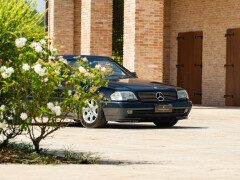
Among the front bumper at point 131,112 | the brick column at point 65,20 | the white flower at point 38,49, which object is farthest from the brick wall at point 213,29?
the white flower at point 38,49

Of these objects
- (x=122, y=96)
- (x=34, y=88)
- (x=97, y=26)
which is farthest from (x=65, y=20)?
(x=34, y=88)

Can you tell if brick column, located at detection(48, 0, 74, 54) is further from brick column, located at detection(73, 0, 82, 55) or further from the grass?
the grass

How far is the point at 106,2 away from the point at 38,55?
589 inches

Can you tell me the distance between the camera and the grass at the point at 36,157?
8.05m

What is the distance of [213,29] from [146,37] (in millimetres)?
6347

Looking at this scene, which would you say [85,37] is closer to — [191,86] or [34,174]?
[191,86]

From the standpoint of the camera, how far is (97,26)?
23453 millimetres

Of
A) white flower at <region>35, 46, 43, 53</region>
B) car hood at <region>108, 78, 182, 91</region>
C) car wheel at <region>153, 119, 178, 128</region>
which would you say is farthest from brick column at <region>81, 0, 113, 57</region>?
white flower at <region>35, 46, 43, 53</region>

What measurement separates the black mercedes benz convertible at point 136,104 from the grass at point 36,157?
4.53m

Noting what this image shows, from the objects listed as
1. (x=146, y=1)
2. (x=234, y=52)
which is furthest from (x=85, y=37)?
(x=234, y=52)

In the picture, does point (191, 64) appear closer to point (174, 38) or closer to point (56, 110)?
point (174, 38)

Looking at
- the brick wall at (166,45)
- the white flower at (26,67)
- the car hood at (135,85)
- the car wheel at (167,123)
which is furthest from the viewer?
the brick wall at (166,45)

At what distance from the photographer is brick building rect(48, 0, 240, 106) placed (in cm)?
2095

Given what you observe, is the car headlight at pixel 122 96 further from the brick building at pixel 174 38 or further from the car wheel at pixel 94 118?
the brick building at pixel 174 38
